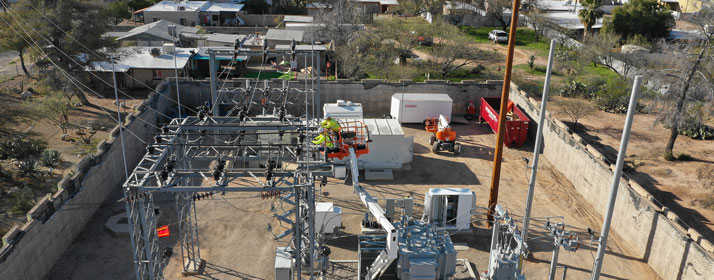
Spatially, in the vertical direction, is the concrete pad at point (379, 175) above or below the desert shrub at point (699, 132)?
below

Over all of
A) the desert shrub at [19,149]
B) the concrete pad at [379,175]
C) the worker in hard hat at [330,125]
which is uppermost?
the worker in hard hat at [330,125]

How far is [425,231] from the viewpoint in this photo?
15969 millimetres

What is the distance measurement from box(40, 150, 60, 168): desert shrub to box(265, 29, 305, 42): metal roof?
2300 cm

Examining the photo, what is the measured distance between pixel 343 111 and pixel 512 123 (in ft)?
30.5

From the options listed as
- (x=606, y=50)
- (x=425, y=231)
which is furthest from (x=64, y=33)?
(x=606, y=50)

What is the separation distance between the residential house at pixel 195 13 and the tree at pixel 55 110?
82.0 ft

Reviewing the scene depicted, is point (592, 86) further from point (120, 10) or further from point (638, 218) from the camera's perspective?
point (120, 10)

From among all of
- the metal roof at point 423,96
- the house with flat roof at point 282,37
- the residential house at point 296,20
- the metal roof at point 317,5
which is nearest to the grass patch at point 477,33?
the metal roof at point 317,5

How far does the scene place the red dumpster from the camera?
28.1 m

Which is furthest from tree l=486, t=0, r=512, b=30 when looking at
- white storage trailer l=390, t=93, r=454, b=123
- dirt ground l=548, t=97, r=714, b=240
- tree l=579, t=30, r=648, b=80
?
white storage trailer l=390, t=93, r=454, b=123

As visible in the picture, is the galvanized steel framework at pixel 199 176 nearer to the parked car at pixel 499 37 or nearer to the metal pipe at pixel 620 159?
the metal pipe at pixel 620 159

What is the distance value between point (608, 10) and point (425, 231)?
192 ft

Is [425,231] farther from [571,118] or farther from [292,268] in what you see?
[571,118]

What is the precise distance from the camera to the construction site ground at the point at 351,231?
17422 millimetres
